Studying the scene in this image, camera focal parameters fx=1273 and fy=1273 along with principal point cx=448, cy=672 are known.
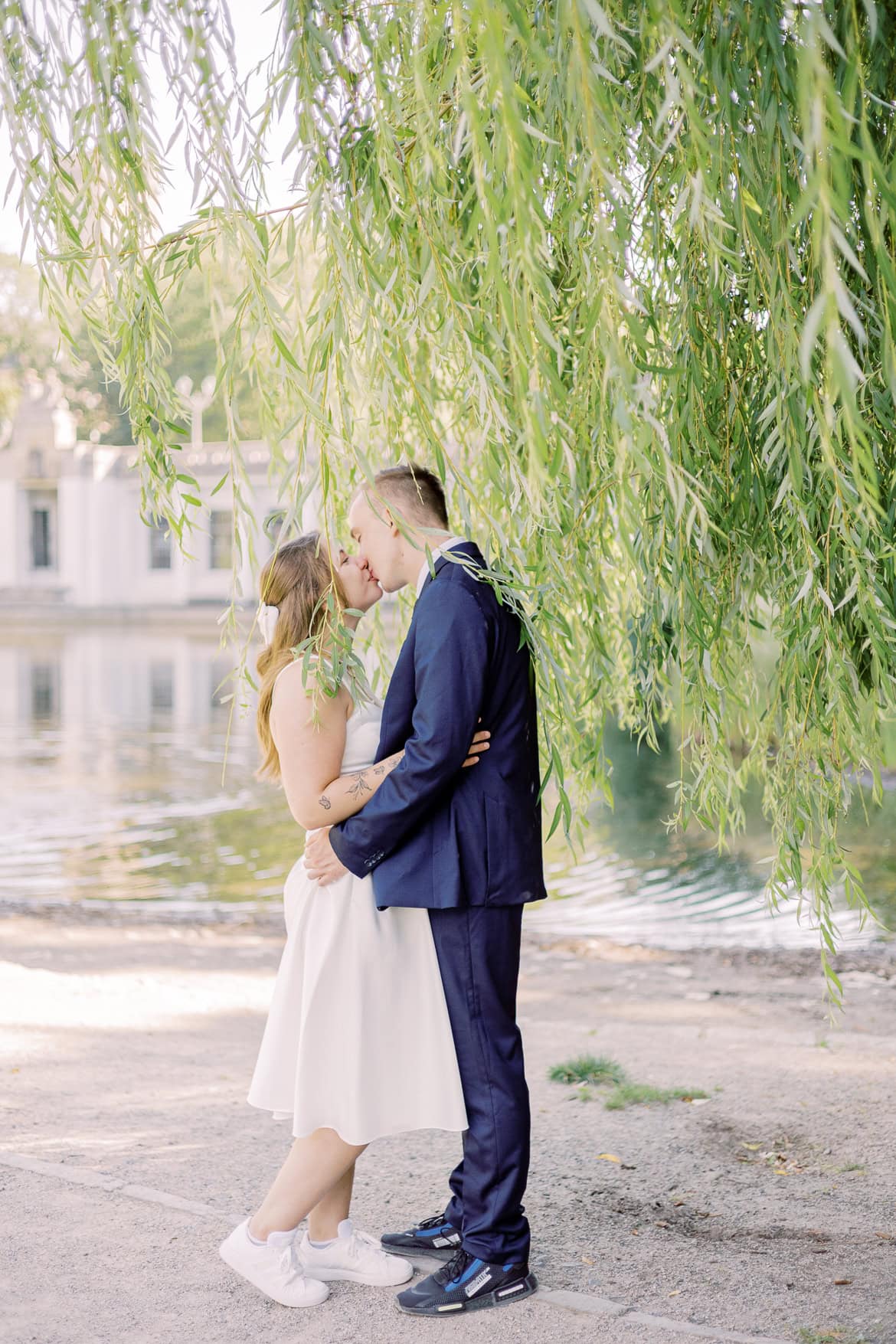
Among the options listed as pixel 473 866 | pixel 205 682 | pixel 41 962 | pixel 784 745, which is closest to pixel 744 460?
pixel 784 745

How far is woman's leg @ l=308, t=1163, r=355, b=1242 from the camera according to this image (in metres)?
3.27

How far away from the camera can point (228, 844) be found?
11.2 m

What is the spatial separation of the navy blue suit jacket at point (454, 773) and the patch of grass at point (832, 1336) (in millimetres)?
1152

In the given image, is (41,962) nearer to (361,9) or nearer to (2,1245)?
(2,1245)

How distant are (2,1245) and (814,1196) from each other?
7.76ft

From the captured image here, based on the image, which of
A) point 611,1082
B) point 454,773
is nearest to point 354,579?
point 454,773

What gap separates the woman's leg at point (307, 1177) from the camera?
3107 mm

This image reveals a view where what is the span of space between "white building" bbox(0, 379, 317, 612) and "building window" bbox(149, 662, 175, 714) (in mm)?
17963

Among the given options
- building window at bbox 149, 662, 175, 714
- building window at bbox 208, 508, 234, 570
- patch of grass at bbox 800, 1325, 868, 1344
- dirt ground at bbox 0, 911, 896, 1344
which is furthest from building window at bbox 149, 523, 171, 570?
patch of grass at bbox 800, 1325, 868, 1344

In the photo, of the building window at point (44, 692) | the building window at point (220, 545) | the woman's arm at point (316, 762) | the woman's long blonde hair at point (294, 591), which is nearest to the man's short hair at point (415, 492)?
the woman's long blonde hair at point (294, 591)

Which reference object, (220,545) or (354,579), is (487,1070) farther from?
(220,545)

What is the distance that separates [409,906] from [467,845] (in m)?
0.20

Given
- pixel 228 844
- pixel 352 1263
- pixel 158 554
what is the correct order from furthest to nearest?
pixel 158 554, pixel 228 844, pixel 352 1263

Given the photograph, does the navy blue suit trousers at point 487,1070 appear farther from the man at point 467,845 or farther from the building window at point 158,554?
the building window at point 158,554
